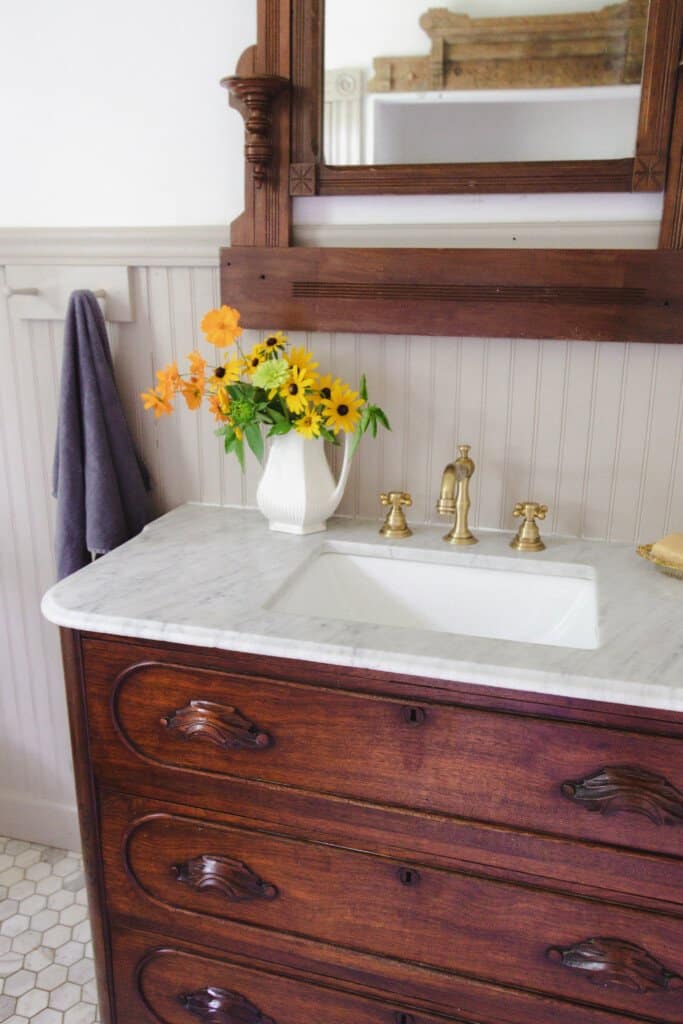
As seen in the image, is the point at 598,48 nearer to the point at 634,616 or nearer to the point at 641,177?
the point at 641,177

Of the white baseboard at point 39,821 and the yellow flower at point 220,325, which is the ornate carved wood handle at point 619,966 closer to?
the yellow flower at point 220,325

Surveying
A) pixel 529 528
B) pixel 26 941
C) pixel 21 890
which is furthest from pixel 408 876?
pixel 21 890

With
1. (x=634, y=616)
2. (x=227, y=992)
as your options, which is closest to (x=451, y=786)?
(x=634, y=616)

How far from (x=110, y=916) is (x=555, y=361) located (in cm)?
113

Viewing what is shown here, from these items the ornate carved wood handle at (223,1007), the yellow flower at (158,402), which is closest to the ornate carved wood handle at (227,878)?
the ornate carved wood handle at (223,1007)

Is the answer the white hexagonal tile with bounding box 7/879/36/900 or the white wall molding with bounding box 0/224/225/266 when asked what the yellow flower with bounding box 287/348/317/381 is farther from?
the white hexagonal tile with bounding box 7/879/36/900

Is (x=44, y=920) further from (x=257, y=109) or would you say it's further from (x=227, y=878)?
(x=257, y=109)

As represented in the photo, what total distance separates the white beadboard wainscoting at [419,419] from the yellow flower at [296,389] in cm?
18

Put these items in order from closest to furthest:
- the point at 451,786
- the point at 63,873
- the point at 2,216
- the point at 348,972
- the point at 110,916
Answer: the point at 451,786 → the point at 348,972 → the point at 110,916 → the point at 2,216 → the point at 63,873

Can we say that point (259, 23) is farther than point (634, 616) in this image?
Yes

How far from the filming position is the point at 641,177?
124cm

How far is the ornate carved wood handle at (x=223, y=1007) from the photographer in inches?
49.9

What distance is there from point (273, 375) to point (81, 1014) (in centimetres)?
121

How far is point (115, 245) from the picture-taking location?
59.4 inches
